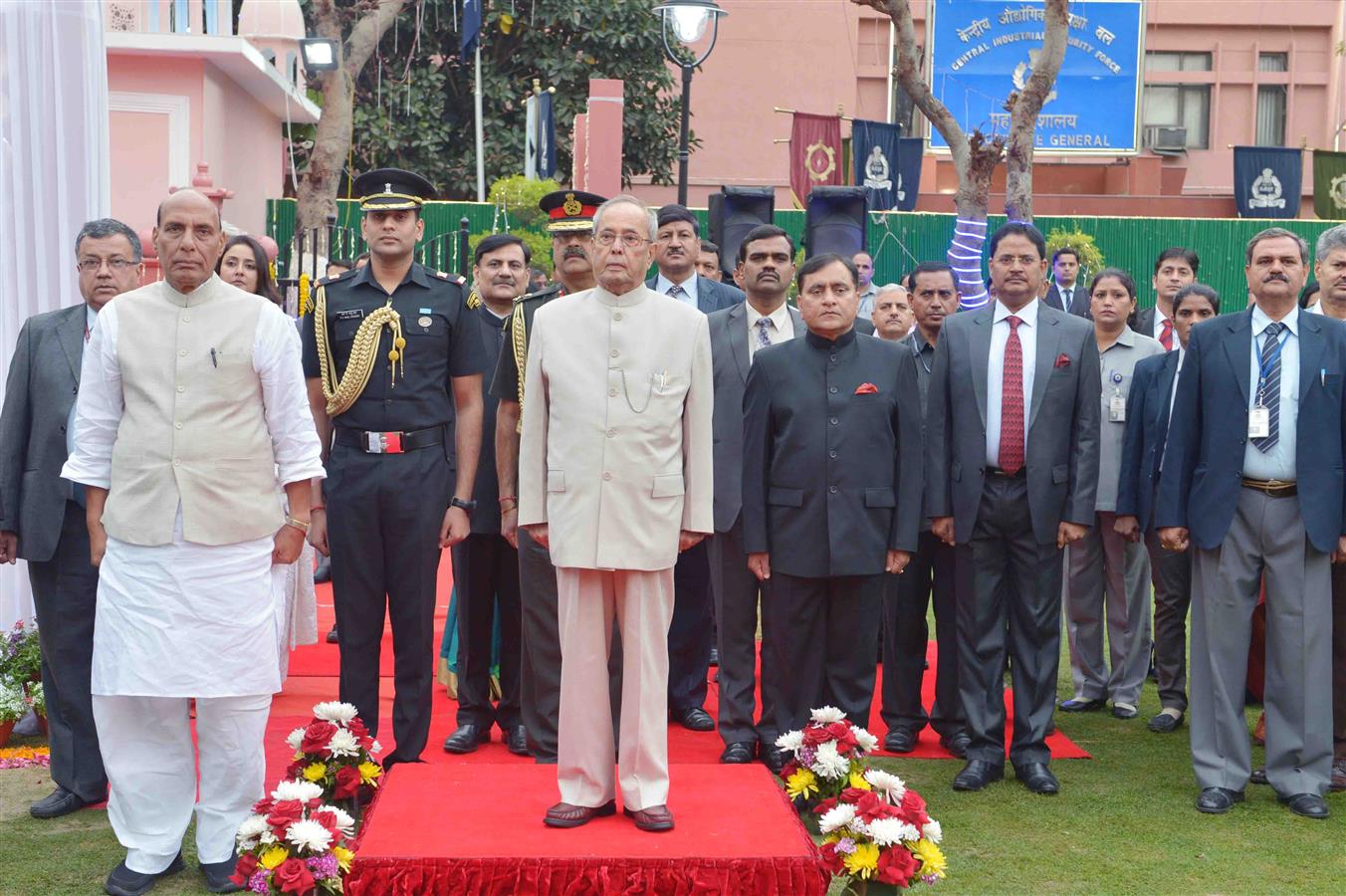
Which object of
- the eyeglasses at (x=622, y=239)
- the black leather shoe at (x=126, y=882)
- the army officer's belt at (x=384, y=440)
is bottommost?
the black leather shoe at (x=126, y=882)

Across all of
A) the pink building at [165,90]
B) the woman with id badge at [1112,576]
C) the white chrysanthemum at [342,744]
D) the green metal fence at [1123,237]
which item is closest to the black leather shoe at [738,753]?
the white chrysanthemum at [342,744]

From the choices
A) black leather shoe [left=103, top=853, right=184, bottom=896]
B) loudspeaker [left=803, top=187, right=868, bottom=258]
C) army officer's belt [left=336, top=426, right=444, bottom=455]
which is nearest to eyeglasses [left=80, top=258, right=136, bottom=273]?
army officer's belt [left=336, top=426, right=444, bottom=455]

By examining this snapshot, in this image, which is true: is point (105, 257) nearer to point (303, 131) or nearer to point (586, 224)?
point (586, 224)

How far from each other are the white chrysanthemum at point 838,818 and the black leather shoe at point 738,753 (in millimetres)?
1713

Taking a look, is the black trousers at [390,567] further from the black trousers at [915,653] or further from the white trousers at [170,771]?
the black trousers at [915,653]

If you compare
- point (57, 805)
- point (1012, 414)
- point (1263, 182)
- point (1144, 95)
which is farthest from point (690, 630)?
point (1144, 95)

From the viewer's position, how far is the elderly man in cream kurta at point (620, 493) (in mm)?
4527

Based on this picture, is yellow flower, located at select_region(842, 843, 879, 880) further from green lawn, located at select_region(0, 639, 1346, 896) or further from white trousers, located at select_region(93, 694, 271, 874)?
white trousers, located at select_region(93, 694, 271, 874)

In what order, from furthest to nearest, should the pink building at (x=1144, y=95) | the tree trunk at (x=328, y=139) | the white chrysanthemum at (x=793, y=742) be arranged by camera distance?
1. the pink building at (x=1144, y=95)
2. the tree trunk at (x=328, y=139)
3. the white chrysanthemum at (x=793, y=742)

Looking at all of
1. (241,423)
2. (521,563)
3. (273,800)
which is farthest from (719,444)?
(273,800)

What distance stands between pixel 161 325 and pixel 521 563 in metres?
1.73

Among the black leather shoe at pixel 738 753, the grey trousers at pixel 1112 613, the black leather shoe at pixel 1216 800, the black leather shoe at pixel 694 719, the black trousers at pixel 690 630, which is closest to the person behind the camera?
the black leather shoe at pixel 1216 800

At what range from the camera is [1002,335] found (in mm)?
6055

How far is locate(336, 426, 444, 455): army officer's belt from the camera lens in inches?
221
